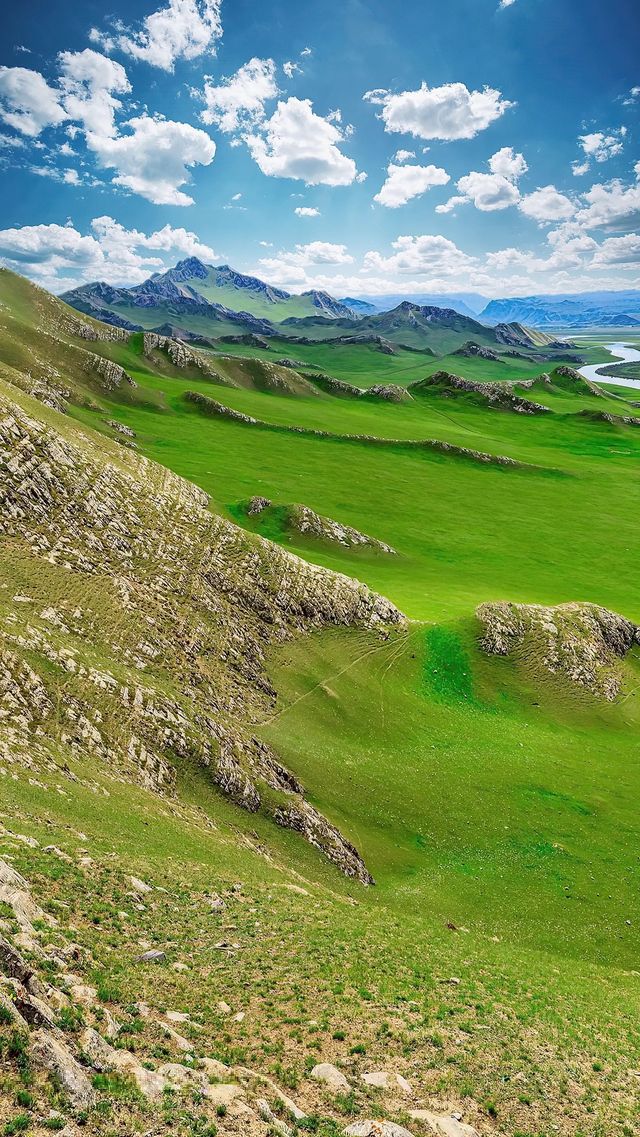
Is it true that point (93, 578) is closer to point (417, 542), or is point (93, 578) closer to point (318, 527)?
point (318, 527)

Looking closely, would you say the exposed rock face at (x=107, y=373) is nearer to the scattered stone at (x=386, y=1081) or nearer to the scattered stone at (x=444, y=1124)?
the scattered stone at (x=386, y=1081)

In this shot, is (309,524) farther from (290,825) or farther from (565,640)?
(290,825)

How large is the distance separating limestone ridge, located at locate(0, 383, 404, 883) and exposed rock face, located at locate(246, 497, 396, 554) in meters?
23.1

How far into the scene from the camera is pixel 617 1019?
2428cm

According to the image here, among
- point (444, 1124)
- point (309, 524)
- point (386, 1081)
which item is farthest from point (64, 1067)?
point (309, 524)

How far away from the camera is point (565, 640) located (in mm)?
67500

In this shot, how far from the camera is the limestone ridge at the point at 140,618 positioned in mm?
34281

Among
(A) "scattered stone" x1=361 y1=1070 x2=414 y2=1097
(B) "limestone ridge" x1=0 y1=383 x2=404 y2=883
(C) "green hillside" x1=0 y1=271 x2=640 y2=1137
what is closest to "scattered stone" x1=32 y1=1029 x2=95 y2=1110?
(C) "green hillside" x1=0 y1=271 x2=640 y2=1137

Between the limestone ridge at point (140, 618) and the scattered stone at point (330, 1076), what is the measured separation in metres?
20.6

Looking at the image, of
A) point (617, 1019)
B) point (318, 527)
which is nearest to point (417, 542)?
point (318, 527)

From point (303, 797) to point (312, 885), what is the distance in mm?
7928

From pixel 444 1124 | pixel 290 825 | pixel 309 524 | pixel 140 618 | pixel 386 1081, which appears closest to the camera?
pixel 444 1124

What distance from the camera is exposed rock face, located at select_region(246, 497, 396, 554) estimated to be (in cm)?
9006

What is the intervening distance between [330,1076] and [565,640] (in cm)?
6009
